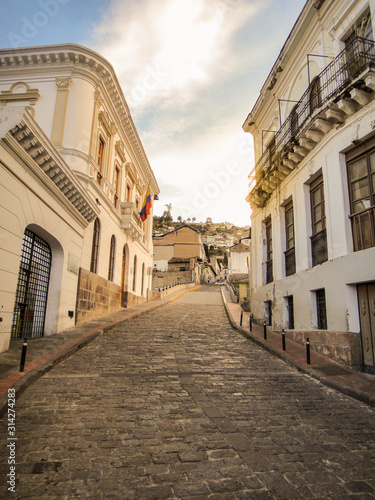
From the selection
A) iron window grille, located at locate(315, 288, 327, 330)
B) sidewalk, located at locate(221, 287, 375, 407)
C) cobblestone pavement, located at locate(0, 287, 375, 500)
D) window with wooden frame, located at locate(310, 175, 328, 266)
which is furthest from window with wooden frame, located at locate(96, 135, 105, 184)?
iron window grille, located at locate(315, 288, 327, 330)

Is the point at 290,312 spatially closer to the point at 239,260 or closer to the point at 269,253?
the point at 269,253

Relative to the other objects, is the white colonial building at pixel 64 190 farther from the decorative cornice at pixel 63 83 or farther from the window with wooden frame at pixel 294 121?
the window with wooden frame at pixel 294 121

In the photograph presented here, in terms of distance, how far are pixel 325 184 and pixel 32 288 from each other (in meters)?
8.89

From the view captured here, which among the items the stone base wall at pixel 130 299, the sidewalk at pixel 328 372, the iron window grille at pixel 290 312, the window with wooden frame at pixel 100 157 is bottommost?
the sidewalk at pixel 328 372

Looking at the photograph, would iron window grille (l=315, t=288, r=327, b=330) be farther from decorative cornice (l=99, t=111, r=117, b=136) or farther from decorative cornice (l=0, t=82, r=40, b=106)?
decorative cornice (l=0, t=82, r=40, b=106)

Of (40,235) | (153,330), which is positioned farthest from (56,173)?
(153,330)

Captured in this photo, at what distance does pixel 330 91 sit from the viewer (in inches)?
391

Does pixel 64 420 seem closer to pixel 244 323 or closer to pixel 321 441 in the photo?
pixel 321 441

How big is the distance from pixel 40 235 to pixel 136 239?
13.1m

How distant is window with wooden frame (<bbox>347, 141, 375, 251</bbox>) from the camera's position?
796 cm

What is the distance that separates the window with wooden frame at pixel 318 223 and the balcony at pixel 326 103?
1209mm

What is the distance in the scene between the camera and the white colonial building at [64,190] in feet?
26.8

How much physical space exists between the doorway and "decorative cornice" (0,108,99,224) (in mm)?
8629

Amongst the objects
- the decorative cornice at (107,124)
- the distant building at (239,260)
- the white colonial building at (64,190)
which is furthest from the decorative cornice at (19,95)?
the distant building at (239,260)
